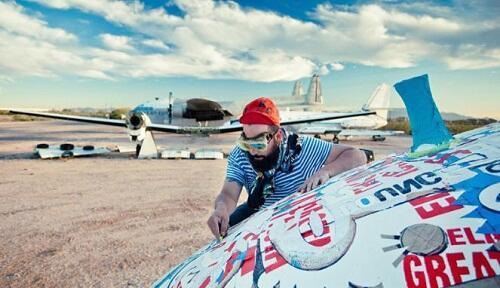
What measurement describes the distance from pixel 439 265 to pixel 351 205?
0.39 meters

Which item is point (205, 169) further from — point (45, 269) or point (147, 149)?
point (45, 269)

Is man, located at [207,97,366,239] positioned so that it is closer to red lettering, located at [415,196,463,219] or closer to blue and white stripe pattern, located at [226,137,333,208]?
blue and white stripe pattern, located at [226,137,333,208]

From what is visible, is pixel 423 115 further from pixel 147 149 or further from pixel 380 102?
pixel 380 102

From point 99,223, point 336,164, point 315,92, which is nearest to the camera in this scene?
point 336,164

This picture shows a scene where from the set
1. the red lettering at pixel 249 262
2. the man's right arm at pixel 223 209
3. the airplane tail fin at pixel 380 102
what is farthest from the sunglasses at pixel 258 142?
the airplane tail fin at pixel 380 102

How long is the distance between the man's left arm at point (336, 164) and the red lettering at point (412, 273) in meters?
0.88

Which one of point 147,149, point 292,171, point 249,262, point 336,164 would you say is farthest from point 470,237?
point 147,149

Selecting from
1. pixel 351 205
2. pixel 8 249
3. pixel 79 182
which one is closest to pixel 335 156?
pixel 351 205

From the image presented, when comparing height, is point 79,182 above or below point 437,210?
below

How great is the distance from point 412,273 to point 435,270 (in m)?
0.06

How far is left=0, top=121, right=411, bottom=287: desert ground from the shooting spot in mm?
4066

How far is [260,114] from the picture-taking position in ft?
7.30

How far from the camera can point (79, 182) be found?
9.34 metres

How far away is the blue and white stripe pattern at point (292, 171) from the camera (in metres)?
2.46
